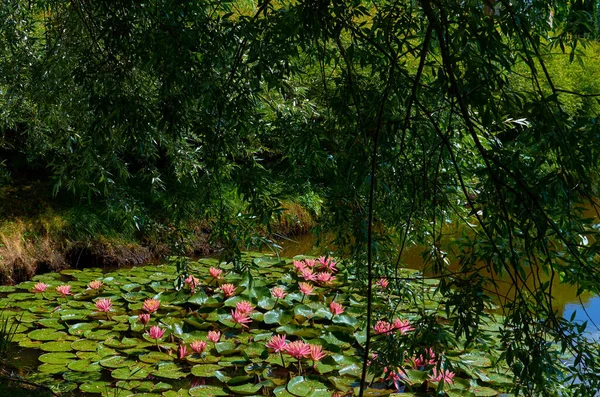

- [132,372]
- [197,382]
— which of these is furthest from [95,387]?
[197,382]

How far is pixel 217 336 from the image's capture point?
393 cm

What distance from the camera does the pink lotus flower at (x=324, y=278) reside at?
498 centimetres

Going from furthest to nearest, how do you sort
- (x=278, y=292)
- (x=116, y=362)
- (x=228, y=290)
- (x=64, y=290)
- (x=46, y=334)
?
(x=64, y=290)
(x=228, y=290)
(x=278, y=292)
(x=46, y=334)
(x=116, y=362)

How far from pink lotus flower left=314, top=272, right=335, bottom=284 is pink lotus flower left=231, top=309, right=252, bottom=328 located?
2.86 feet

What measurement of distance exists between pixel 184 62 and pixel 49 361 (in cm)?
207

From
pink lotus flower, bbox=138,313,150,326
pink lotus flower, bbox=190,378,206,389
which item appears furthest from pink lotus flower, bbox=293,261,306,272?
pink lotus flower, bbox=190,378,206,389

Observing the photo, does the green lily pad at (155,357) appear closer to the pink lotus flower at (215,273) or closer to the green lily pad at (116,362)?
the green lily pad at (116,362)

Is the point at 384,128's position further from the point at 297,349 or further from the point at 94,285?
the point at 94,285

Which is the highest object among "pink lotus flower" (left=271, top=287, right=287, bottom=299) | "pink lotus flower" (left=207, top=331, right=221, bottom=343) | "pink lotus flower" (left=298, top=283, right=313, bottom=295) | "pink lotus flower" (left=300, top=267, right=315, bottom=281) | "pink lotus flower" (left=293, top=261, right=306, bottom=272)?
"pink lotus flower" (left=293, top=261, right=306, bottom=272)

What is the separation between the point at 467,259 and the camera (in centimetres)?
195

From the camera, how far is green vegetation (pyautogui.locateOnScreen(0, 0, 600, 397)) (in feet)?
5.93

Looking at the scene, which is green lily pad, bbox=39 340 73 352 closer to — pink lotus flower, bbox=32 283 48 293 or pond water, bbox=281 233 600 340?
pink lotus flower, bbox=32 283 48 293

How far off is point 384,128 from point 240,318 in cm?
238

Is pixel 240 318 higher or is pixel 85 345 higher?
pixel 240 318
